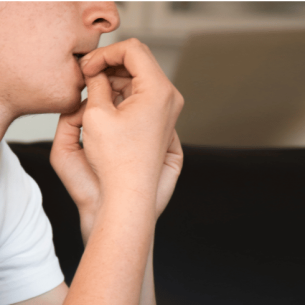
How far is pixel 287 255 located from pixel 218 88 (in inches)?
38.8

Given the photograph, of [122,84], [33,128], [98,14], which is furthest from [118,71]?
[33,128]

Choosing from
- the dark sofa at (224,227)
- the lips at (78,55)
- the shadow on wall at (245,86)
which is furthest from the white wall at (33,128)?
the lips at (78,55)

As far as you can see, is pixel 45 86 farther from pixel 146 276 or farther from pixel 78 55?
pixel 146 276

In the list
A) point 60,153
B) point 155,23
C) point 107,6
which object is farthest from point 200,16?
point 60,153

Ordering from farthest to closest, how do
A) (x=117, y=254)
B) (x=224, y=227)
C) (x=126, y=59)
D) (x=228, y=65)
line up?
(x=228, y=65), (x=224, y=227), (x=126, y=59), (x=117, y=254)

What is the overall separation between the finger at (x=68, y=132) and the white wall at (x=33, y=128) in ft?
3.11

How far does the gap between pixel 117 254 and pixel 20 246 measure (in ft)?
1.46

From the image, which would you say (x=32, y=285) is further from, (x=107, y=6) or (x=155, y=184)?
(x=107, y=6)

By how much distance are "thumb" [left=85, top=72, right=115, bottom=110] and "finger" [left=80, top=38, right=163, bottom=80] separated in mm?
16

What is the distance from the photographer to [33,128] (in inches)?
69.2

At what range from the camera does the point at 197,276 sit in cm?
108

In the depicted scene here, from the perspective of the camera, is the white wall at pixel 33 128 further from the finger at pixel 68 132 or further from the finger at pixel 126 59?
the finger at pixel 126 59

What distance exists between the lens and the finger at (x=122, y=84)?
0.72 meters

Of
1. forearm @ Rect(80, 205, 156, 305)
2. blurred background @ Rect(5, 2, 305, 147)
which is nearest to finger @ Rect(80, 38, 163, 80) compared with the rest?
forearm @ Rect(80, 205, 156, 305)
